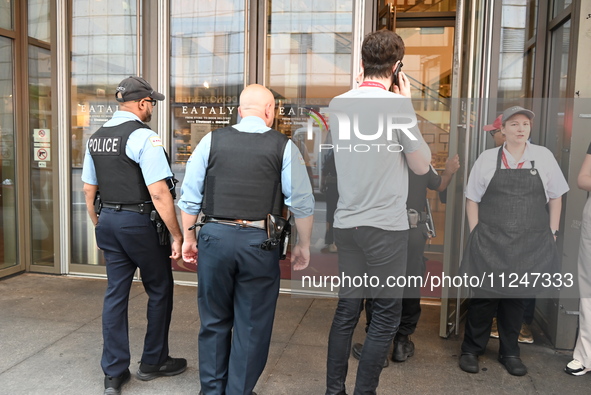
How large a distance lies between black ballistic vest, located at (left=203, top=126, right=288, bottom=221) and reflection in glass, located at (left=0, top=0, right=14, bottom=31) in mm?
3914

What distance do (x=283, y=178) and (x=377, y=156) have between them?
0.48 m

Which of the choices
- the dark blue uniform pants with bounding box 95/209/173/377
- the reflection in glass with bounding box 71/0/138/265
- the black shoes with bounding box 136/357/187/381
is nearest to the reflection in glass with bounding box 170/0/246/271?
the reflection in glass with bounding box 71/0/138/265

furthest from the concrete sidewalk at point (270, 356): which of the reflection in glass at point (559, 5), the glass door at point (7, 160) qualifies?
the reflection in glass at point (559, 5)

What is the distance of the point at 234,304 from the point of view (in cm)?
270

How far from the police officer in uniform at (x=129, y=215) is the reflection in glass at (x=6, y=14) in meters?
3.10

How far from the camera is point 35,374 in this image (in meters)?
3.19

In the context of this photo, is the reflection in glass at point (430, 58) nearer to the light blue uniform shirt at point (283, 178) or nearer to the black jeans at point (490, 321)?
the black jeans at point (490, 321)

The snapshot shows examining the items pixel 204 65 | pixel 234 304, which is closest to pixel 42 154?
pixel 204 65

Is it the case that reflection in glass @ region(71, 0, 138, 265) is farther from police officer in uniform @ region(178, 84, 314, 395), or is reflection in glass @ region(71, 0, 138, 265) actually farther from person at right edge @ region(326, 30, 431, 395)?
person at right edge @ region(326, 30, 431, 395)

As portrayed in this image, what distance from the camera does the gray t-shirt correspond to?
2537 mm

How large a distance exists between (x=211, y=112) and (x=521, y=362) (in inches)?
140

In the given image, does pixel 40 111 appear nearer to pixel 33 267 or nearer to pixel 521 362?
pixel 33 267

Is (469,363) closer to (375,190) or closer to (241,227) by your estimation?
(375,190)

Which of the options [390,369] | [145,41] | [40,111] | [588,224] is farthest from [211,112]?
[588,224]
